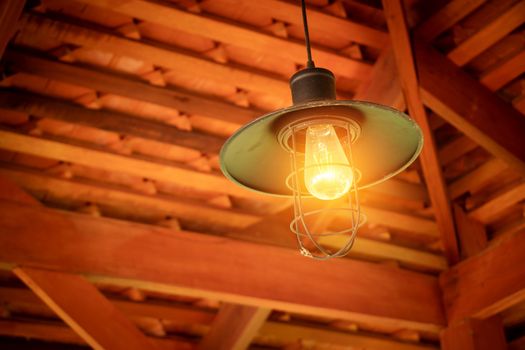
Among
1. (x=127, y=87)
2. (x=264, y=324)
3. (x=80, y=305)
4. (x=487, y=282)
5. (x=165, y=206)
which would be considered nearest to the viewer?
(x=80, y=305)

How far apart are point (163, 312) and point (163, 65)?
5.77ft

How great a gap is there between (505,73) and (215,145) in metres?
1.50

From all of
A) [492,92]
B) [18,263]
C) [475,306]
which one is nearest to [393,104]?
[492,92]

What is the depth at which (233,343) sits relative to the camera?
13.2 ft

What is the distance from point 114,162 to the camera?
11.8ft

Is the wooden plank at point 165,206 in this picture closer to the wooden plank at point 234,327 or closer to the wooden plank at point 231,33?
the wooden plank at point 234,327

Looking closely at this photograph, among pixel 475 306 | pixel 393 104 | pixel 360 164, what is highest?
pixel 393 104

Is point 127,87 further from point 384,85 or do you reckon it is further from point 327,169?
point 327,169

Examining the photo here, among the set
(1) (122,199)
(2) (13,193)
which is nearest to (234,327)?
(1) (122,199)

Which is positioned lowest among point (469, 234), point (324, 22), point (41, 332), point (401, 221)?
point (41, 332)

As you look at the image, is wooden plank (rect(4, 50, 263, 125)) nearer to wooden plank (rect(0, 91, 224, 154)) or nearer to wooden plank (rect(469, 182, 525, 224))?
wooden plank (rect(0, 91, 224, 154))

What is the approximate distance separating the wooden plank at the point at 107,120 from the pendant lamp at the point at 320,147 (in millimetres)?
1723

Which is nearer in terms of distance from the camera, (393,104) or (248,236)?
(393,104)

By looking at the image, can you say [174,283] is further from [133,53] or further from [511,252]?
[511,252]
